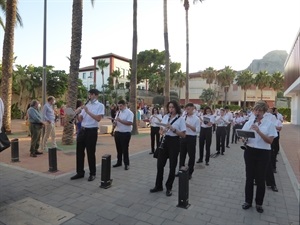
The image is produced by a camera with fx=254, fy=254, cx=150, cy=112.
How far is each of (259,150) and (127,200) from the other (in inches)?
99.5

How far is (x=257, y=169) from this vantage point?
4.36m

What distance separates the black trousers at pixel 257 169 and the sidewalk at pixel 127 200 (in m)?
0.30

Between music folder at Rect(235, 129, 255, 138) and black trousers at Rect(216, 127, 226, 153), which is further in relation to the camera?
black trousers at Rect(216, 127, 226, 153)

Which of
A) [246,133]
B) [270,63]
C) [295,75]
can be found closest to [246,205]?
[246,133]

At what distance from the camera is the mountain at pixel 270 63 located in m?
180

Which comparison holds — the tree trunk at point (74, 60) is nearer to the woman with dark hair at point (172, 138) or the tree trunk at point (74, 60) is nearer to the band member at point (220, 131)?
the band member at point (220, 131)

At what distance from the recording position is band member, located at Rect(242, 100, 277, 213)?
4.23m

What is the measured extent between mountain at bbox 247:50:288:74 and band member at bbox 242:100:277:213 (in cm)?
18768

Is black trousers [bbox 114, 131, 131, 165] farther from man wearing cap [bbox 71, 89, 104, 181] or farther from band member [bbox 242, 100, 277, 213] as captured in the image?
band member [bbox 242, 100, 277, 213]

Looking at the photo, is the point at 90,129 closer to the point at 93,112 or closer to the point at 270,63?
the point at 93,112

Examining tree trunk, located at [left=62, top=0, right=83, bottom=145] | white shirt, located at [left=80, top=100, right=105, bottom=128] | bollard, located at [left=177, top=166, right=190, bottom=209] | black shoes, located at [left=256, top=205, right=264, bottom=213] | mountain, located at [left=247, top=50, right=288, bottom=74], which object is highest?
mountain, located at [left=247, top=50, right=288, bottom=74]

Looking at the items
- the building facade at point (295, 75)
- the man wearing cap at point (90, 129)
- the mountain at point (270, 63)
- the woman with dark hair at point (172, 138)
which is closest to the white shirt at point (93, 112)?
the man wearing cap at point (90, 129)

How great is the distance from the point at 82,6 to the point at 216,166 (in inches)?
338

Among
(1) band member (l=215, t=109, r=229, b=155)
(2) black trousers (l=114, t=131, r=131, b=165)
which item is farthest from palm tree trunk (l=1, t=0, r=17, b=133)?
(1) band member (l=215, t=109, r=229, b=155)
